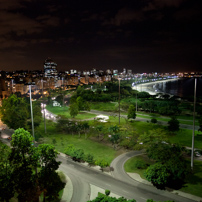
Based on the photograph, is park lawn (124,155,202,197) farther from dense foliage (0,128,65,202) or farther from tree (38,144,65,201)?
dense foliage (0,128,65,202)

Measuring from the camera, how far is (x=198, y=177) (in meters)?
20.8

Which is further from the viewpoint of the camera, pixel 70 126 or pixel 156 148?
pixel 70 126

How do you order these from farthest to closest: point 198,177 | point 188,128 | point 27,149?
point 188,128 < point 198,177 < point 27,149

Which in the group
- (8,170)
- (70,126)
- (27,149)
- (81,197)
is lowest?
(81,197)

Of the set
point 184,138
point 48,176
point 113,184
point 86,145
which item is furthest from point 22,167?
point 184,138

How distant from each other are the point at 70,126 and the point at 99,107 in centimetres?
2625

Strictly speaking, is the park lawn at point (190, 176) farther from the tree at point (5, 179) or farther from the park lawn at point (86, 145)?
the tree at point (5, 179)

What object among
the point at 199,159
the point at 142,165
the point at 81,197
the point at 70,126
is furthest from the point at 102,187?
the point at 70,126

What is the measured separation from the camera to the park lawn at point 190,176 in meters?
18.7

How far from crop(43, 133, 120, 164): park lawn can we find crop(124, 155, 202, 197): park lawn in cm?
282

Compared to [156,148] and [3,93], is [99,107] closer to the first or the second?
[156,148]

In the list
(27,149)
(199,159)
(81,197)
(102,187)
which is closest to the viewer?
(27,149)

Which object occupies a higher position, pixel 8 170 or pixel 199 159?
pixel 8 170

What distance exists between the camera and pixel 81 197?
18.1m
